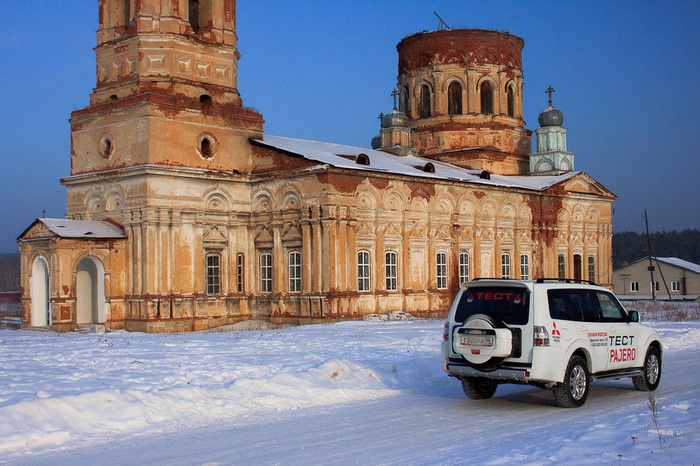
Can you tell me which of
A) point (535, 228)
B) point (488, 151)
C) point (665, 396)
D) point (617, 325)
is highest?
point (488, 151)

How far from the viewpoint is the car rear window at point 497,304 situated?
11.7 metres

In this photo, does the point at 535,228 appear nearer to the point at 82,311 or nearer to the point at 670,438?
the point at 82,311

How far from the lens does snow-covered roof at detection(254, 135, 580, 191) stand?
106ft

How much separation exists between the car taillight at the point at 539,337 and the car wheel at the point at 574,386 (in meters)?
0.60

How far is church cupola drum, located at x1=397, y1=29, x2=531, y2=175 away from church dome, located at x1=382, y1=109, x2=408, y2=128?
2.01 metres

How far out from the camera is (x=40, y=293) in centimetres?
3011

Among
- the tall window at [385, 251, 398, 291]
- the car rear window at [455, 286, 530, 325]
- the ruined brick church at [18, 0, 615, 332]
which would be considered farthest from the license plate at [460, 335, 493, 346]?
the tall window at [385, 251, 398, 291]

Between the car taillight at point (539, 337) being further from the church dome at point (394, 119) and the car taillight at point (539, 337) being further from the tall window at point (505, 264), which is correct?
the church dome at point (394, 119)

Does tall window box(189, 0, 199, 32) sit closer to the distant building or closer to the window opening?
the window opening

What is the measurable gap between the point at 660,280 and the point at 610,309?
61.8m

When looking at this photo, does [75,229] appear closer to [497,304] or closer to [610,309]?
[497,304]

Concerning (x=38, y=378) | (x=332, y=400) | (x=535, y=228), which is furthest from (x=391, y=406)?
(x=535, y=228)

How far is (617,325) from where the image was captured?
12961 millimetres

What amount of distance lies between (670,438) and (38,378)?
9818 mm
